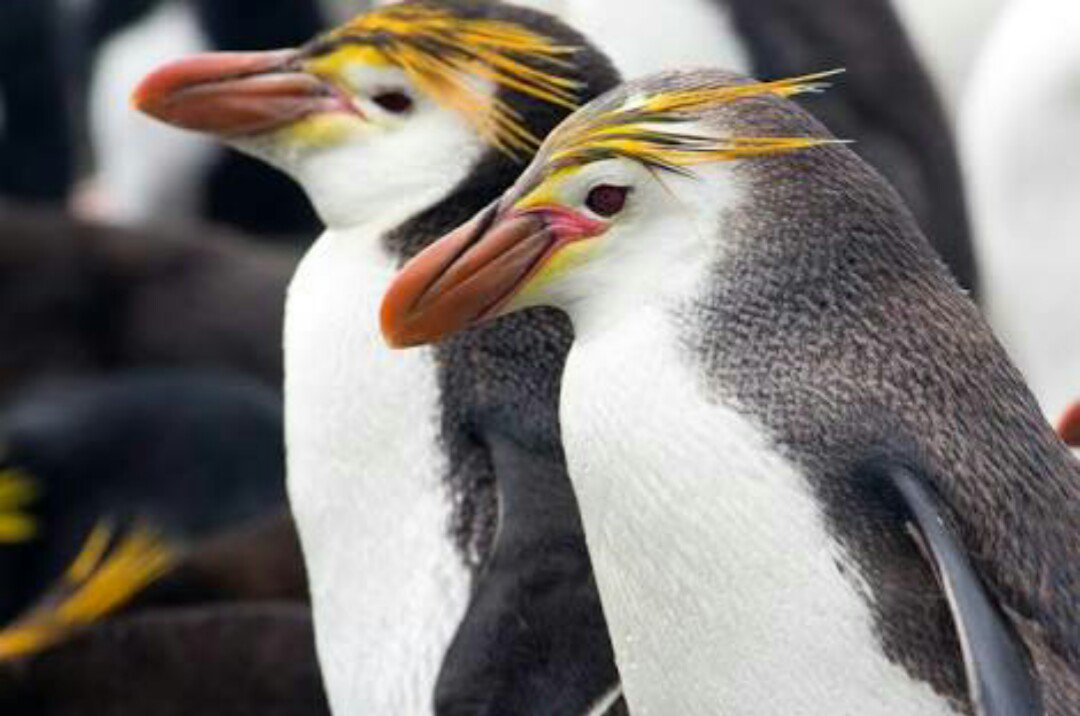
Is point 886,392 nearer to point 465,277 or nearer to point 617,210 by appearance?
point 617,210

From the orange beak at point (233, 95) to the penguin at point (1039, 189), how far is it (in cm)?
116

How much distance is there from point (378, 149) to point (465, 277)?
702mm

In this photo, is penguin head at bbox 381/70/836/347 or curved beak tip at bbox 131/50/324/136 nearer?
penguin head at bbox 381/70/836/347

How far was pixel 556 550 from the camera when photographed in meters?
3.49

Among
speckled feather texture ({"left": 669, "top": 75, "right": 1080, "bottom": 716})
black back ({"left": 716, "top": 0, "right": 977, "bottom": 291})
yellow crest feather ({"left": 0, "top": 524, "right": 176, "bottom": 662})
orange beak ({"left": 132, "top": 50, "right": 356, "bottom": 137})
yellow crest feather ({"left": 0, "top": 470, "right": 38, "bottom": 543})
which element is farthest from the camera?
yellow crest feather ({"left": 0, "top": 470, "right": 38, "bottom": 543})

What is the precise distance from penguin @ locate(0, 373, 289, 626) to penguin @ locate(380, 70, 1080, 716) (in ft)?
10.9

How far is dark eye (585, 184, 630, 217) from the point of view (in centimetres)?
308

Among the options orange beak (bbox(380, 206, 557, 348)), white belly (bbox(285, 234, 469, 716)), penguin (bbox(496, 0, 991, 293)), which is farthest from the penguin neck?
penguin (bbox(496, 0, 991, 293))

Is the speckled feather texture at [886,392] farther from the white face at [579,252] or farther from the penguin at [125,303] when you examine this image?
the penguin at [125,303]

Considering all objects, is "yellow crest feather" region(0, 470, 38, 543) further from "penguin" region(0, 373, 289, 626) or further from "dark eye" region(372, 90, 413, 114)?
"dark eye" region(372, 90, 413, 114)

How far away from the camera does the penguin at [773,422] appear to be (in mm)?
2939

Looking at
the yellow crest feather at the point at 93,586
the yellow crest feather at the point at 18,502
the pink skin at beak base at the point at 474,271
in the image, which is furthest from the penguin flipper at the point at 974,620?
the yellow crest feather at the point at 18,502

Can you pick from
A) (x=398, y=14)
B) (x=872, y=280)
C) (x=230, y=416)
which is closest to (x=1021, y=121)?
(x=398, y=14)

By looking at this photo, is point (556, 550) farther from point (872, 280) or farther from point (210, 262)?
point (210, 262)
